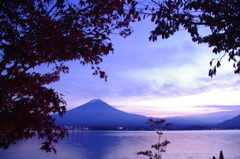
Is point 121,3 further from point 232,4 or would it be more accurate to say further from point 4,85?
point 4,85

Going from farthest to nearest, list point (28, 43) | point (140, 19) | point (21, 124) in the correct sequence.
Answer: point (140, 19) → point (28, 43) → point (21, 124)

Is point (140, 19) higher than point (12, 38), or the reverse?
point (140, 19)

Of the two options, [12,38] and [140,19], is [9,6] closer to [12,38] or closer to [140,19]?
[12,38]

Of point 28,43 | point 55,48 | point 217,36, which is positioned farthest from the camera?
point 217,36

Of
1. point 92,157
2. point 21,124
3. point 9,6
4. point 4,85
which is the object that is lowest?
point 92,157

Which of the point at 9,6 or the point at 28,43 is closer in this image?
the point at 28,43

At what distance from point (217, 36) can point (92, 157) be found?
89.0 ft

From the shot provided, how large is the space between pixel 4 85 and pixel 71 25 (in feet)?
4.70

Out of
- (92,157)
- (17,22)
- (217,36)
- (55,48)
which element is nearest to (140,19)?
(217,36)

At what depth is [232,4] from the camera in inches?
147

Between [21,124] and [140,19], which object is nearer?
[21,124]

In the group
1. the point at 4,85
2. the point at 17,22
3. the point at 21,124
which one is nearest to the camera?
the point at 21,124

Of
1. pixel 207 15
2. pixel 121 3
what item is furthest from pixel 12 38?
pixel 207 15

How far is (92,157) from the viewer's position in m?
28.0
